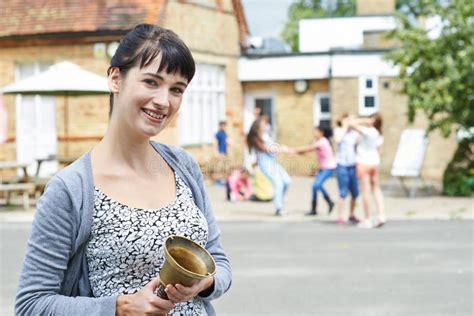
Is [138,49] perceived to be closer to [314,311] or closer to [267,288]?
[314,311]

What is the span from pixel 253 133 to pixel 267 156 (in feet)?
1.76

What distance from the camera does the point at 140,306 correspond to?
8.38ft

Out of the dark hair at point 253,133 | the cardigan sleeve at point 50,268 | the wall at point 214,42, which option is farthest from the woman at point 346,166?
the cardigan sleeve at point 50,268

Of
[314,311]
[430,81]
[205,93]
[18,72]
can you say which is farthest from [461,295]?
[205,93]

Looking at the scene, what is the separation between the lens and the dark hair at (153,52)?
9.01ft

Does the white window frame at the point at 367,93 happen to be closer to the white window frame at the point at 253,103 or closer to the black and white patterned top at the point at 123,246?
the white window frame at the point at 253,103

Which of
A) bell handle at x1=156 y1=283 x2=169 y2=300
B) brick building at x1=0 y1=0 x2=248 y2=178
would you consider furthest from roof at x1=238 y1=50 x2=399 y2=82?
bell handle at x1=156 y1=283 x2=169 y2=300

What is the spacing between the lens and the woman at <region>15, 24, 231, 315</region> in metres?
2.64

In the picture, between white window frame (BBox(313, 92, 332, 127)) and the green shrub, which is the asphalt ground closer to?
the green shrub

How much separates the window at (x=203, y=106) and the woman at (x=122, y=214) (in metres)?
23.5

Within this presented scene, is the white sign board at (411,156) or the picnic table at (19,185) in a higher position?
the white sign board at (411,156)

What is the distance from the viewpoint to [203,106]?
2828 centimetres

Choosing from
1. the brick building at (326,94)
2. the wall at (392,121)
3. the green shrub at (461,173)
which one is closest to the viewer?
the green shrub at (461,173)

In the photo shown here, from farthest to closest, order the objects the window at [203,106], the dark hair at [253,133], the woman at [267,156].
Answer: the window at [203,106], the dark hair at [253,133], the woman at [267,156]
